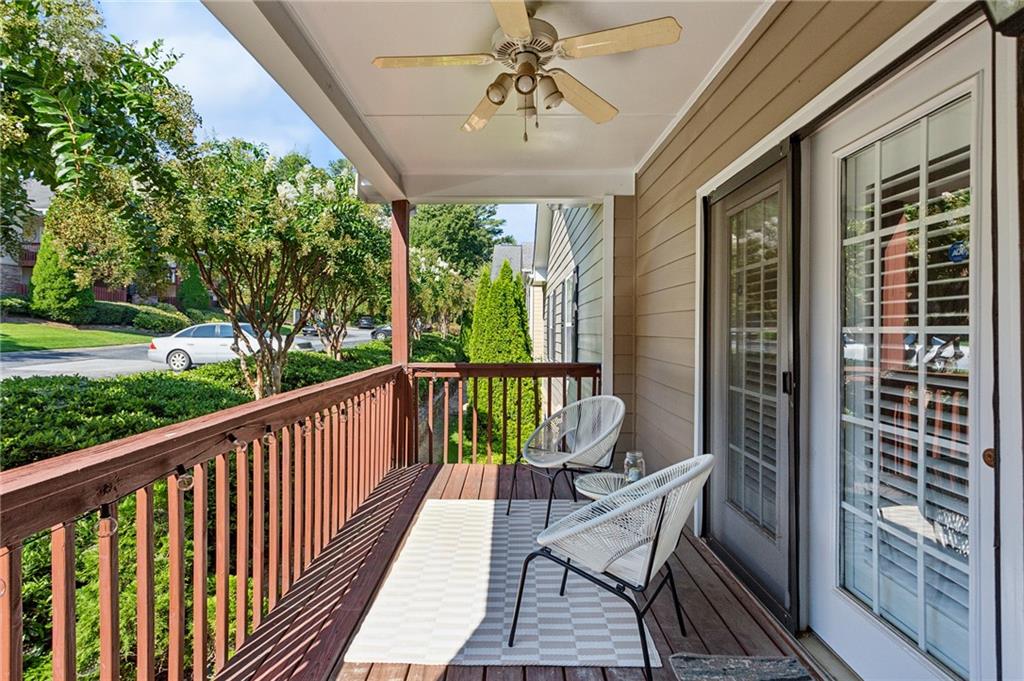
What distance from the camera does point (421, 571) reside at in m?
2.60

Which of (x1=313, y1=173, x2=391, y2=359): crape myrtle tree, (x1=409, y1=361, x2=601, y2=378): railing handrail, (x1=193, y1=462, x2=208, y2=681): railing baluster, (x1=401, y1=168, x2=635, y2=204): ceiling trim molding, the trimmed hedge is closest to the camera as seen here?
(x1=193, y1=462, x2=208, y2=681): railing baluster

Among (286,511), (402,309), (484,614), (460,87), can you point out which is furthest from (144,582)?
(402,309)

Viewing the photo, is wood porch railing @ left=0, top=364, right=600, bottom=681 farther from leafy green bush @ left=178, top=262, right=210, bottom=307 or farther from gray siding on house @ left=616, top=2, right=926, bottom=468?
leafy green bush @ left=178, top=262, right=210, bottom=307

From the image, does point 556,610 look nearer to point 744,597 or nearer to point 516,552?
point 516,552

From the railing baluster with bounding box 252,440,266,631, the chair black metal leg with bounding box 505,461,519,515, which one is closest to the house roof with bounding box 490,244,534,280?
the chair black metal leg with bounding box 505,461,519,515

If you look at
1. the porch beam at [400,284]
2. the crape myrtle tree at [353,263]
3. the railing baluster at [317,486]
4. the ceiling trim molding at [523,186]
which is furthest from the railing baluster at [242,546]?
the crape myrtle tree at [353,263]

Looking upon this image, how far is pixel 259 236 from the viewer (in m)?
7.29

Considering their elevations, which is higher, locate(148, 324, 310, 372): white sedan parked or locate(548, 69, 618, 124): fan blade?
locate(548, 69, 618, 124): fan blade

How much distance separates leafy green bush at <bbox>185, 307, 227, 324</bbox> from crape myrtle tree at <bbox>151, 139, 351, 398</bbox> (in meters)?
6.16

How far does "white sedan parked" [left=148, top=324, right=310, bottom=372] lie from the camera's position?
12.3 m

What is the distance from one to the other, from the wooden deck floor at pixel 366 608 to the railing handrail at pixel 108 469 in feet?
2.50

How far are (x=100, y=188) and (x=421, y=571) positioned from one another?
457 cm

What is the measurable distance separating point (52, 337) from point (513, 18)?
14.0 metres

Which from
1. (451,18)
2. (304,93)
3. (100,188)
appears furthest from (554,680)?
(100,188)
